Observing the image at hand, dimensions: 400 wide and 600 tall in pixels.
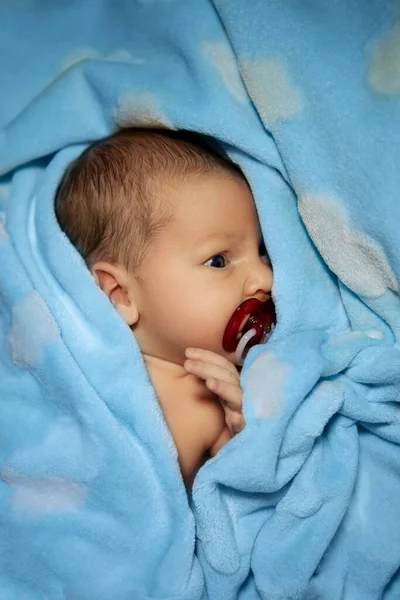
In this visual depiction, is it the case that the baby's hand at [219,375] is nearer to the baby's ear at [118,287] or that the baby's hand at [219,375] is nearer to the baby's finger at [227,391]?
the baby's finger at [227,391]

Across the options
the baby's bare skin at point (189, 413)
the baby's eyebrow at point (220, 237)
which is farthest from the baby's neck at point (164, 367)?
the baby's eyebrow at point (220, 237)

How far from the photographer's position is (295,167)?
52.9 inches

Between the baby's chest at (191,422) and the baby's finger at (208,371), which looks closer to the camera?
the baby's finger at (208,371)

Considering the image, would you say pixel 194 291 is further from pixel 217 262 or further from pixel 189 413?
pixel 189 413

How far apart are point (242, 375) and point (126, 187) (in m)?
0.40

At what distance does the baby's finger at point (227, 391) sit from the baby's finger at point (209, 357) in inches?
1.4

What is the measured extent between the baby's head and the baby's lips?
0.02 meters

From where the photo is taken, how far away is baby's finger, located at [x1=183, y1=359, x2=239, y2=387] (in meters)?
1.33

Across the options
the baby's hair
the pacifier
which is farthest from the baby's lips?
the baby's hair

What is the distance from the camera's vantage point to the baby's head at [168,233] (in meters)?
1.41

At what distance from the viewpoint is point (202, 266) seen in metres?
1.42

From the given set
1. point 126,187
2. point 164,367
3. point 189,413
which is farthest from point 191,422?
point 126,187

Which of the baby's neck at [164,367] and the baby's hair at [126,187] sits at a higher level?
the baby's hair at [126,187]

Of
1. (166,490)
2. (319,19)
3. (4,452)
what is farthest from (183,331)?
(319,19)
